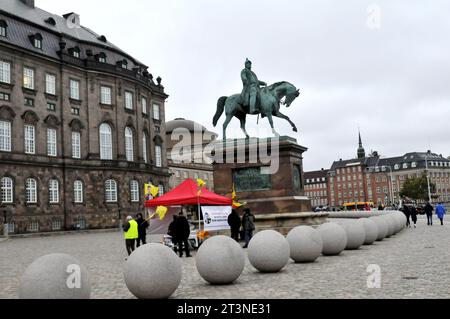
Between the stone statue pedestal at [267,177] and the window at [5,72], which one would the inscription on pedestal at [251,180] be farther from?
the window at [5,72]

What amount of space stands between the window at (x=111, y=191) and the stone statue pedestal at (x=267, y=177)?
106 feet

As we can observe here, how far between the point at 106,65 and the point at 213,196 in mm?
37957

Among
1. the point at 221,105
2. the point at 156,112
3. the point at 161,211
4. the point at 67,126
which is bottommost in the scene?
the point at 161,211

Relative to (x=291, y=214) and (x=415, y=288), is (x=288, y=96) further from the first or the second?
(x=415, y=288)

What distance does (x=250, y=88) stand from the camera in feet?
77.7

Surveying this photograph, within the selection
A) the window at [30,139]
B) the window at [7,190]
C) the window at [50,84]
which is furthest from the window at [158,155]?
the window at [7,190]

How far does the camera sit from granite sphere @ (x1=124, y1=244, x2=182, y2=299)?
28.6ft

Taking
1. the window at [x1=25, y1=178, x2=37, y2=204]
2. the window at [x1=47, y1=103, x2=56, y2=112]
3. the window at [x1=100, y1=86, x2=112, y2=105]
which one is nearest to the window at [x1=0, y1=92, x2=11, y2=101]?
the window at [x1=47, y1=103, x2=56, y2=112]

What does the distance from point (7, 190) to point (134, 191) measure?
1496 cm

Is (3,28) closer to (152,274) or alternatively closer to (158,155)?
(158,155)

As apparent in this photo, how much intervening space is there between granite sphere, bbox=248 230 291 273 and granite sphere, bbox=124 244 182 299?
349cm

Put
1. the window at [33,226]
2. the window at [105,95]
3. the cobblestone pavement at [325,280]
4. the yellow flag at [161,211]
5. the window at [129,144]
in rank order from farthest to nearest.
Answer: the window at [129,144], the window at [105,95], the window at [33,226], the yellow flag at [161,211], the cobblestone pavement at [325,280]

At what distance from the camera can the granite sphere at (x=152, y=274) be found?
8.73 meters

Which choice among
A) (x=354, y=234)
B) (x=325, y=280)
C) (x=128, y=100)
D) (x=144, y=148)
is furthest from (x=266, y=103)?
(x=144, y=148)
